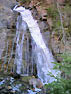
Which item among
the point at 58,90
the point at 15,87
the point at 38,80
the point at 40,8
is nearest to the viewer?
the point at 58,90

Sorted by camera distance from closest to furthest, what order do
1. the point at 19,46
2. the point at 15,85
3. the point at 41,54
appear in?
the point at 15,85 → the point at 41,54 → the point at 19,46

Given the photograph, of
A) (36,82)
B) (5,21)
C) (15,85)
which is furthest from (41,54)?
(5,21)

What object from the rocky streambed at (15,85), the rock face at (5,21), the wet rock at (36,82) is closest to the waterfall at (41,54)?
the wet rock at (36,82)

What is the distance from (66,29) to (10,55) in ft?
8.79

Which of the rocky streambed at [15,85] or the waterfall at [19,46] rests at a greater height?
the waterfall at [19,46]

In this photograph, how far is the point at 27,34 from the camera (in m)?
6.30

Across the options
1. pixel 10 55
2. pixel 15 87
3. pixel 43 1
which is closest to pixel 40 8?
pixel 43 1

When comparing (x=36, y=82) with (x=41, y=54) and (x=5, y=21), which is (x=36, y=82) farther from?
(x=5, y=21)

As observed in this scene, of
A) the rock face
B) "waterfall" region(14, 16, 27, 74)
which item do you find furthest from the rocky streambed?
the rock face

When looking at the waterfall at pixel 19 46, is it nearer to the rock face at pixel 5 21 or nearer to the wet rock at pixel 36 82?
the rock face at pixel 5 21

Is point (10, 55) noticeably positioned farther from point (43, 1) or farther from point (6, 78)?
point (43, 1)

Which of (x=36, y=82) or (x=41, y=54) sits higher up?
(x=41, y=54)

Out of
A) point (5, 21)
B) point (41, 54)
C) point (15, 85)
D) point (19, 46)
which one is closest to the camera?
point (15, 85)

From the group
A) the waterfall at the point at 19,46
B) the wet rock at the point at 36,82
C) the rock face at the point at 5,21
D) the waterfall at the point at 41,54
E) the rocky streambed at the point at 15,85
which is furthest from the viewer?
the rock face at the point at 5,21
